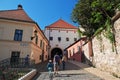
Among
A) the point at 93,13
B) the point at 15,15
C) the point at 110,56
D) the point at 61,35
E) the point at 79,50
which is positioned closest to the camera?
the point at 110,56

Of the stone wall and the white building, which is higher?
the white building

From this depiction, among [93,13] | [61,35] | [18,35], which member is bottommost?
[18,35]

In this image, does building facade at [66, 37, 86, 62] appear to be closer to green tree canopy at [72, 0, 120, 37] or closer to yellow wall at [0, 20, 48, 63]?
green tree canopy at [72, 0, 120, 37]

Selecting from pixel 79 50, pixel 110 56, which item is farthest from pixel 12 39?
pixel 110 56

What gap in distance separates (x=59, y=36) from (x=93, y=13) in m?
28.3

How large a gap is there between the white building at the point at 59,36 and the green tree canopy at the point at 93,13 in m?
23.4

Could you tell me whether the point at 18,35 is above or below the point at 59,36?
below

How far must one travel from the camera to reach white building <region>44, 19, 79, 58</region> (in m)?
39.9

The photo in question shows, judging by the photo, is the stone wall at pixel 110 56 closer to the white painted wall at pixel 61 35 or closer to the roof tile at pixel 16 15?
the roof tile at pixel 16 15

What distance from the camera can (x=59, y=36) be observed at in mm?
40312

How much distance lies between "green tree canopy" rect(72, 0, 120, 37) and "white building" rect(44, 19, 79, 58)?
23.4 meters

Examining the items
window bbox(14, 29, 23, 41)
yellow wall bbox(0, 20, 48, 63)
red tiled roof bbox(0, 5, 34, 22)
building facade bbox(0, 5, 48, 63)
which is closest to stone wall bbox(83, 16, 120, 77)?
building facade bbox(0, 5, 48, 63)

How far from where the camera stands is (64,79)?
28.2ft

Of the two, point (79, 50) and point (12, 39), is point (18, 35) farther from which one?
point (79, 50)
